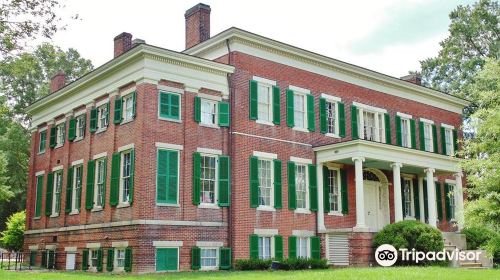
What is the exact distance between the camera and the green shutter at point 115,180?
70.9 ft

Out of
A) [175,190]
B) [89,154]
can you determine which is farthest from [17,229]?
[175,190]

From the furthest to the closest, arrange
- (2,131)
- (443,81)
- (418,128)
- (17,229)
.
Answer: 1. (2,131)
2. (443,81)
3. (17,229)
4. (418,128)

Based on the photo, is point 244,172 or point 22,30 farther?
point 244,172

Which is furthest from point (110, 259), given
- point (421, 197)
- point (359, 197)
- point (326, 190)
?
point (421, 197)

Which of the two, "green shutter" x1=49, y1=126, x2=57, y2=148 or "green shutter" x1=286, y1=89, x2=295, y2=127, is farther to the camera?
"green shutter" x1=49, y1=126, x2=57, y2=148

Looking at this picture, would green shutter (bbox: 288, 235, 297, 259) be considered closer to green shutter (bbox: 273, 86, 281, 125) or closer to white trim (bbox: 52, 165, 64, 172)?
green shutter (bbox: 273, 86, 281, 125)

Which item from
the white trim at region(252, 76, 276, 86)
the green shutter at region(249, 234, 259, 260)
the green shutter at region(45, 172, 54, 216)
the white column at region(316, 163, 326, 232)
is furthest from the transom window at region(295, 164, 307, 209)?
the green shutter at region(45, 172, 54, 216)

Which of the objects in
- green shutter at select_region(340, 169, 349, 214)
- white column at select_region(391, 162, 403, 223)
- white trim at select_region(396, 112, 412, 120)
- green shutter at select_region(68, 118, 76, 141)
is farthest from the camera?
white trim at select_region(396, 112, 412, 120)

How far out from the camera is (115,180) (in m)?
21.9

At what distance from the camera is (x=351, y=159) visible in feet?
80.2

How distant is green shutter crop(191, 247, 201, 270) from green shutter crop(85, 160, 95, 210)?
5224 mm

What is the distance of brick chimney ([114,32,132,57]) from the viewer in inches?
1051

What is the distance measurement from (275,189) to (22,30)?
37.5ft

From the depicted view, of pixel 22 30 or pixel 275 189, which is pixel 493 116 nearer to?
pixel 275 189
